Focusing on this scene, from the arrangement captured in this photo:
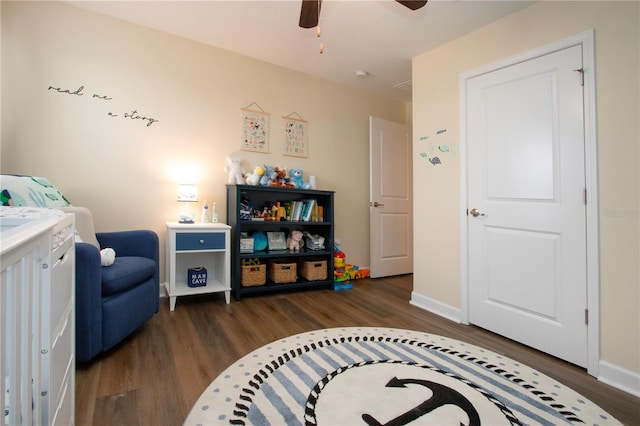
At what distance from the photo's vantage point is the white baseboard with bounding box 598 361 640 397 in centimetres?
151

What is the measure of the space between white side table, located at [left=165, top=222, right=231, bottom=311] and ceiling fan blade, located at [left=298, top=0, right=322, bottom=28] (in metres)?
1.69

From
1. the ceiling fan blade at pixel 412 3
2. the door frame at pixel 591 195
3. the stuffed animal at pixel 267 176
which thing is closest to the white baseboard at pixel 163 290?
the stuffed animal at pixel 267 176

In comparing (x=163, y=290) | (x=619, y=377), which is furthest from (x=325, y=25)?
(x=619, y=377)

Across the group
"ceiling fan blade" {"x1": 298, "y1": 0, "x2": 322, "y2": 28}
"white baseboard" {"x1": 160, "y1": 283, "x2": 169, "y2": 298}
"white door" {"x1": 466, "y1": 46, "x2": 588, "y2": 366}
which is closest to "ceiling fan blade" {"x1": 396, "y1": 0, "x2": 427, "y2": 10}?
"ceiling fan blade" {"x1": 298, "y1": 0, "x2": 322, "y2": 28}

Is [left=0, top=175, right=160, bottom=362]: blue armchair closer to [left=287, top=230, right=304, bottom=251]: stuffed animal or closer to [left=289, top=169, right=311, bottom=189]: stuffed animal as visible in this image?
[left=287, top=230, right=304, bottom=251]: stuffed animal

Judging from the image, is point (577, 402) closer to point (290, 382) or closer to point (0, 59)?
point (290, 382)

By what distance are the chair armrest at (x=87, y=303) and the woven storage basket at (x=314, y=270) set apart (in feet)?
6.19

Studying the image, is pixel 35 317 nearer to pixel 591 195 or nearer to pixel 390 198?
pixel 591 195

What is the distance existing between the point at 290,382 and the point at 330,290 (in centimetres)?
177

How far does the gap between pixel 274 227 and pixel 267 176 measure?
1.93 ft

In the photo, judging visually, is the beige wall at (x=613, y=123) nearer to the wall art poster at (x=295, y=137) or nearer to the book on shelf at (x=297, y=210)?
the wall art poster at (x=295, y=137)

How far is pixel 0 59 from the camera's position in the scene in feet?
7.06

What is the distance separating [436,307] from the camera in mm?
2602

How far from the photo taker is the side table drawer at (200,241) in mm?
2455
